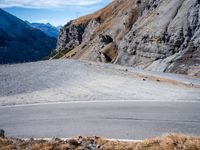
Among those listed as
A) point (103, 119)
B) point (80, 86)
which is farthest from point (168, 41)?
point (103, 119)

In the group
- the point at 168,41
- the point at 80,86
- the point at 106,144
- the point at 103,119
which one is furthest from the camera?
the point at 168,41

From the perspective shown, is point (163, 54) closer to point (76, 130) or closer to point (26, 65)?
point (26, 65)

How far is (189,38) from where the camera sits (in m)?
51.3

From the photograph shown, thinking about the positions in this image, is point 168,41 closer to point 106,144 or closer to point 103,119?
point 103,119

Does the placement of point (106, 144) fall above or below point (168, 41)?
below

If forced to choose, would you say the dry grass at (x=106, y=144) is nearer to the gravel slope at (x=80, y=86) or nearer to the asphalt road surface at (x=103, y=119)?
the asphalt road surface at (x=103, y=119)

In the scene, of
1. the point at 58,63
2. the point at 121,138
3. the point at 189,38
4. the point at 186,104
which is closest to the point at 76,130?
the point at 121,138

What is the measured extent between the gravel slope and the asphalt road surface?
1537 millimetres

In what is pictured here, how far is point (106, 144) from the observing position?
958cm

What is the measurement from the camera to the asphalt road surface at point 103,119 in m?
11.9

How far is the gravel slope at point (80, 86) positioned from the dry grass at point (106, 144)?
780 centimetres

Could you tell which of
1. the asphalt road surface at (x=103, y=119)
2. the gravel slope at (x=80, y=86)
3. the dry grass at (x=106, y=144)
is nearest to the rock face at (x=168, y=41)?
the gravel slope at (x=80, y=86)

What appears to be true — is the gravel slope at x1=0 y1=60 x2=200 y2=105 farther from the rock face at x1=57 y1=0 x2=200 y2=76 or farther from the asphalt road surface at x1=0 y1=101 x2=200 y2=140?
the rock face at x1=57 y1=0 x2=200 y2=76

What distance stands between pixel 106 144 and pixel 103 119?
4.02m
